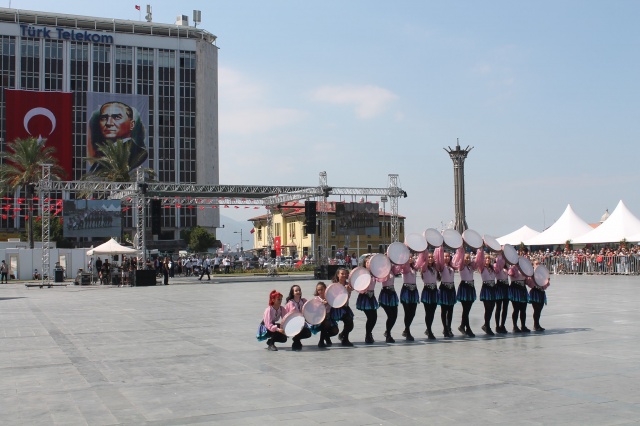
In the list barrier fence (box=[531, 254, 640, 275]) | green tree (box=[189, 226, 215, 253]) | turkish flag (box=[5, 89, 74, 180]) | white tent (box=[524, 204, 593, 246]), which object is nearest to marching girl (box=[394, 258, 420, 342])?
barrier fence (box=[531, 254, 640, 275])

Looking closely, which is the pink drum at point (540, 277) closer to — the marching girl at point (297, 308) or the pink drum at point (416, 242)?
the pink drum at point (416, 242)

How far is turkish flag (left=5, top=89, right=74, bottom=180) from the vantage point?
77625 millimetres

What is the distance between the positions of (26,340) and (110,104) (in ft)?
245

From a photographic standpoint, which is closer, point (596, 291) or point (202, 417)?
point (202, 417)

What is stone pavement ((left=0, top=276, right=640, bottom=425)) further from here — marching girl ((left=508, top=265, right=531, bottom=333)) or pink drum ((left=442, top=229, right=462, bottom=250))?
pink drum ((left=442, top=229, right=462, bottom=250))

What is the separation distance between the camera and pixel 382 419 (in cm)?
682

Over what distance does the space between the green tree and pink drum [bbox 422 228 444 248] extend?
76478mm

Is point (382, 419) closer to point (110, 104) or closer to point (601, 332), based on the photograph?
point (601, 332)

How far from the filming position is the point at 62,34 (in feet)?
287

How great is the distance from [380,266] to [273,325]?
2.13m

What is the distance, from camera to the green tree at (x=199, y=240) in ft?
286

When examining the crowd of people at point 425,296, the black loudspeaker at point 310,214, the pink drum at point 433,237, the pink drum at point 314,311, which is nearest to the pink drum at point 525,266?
the crowd of people at point 425,296

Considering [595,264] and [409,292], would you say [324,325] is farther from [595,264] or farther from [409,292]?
[595,264]

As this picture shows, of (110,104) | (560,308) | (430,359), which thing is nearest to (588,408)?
(430,359)
